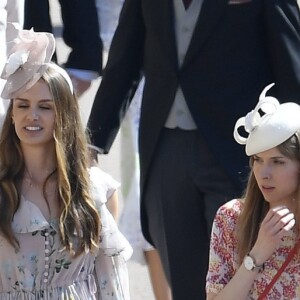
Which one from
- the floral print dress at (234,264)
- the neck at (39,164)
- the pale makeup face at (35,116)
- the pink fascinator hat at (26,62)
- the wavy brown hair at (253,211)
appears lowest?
the floral print dress at (234,264)

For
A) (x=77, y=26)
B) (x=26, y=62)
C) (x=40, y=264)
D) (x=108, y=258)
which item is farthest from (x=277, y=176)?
(x=77, y=26)

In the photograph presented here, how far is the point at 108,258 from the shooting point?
4.77 meters

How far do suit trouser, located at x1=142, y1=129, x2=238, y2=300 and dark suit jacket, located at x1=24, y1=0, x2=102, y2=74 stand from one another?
786 mm

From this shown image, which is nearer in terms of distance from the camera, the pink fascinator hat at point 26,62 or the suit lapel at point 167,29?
the pink fascinator hat at point 26,62

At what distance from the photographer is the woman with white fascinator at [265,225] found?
432 cm

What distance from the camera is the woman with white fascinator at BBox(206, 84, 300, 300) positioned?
432cm

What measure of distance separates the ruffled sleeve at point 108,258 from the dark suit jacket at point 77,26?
129cm

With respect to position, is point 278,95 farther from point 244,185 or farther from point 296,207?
point 296,207

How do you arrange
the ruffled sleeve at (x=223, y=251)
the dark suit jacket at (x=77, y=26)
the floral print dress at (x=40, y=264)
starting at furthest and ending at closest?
the dark suit jacket at (x=77, y=26) < the floral print dress at (x=40, y=264) < the ruffled sleeve at (x=223, y=251)

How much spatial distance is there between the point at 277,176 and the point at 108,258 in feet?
2.34

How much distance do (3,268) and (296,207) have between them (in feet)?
3.20

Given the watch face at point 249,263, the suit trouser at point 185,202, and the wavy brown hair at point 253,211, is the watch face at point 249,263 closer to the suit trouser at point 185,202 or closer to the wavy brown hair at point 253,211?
the wavy brown hair at point 253,211

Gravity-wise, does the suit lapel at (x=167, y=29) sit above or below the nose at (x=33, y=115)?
above

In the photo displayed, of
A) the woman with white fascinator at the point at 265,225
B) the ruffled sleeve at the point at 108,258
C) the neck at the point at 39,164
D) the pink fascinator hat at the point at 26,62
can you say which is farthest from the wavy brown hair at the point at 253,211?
the pink fascinator hat at the point at 26,62
